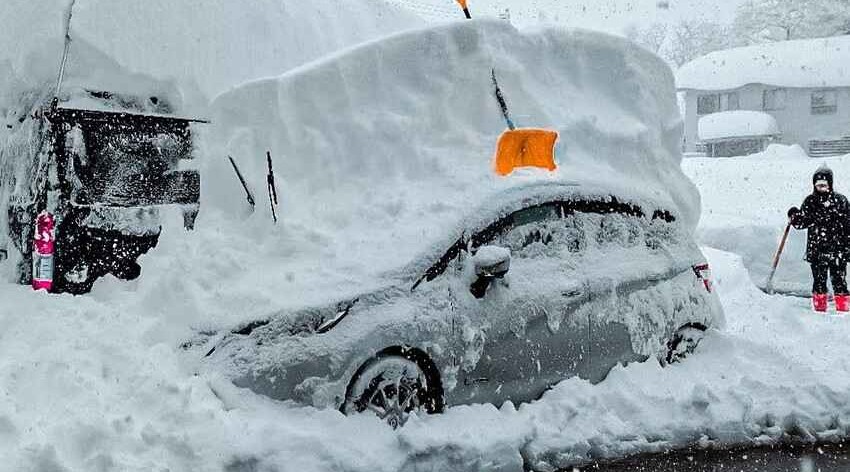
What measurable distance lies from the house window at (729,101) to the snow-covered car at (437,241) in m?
41.8

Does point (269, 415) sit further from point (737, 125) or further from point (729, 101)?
point (729, 101)

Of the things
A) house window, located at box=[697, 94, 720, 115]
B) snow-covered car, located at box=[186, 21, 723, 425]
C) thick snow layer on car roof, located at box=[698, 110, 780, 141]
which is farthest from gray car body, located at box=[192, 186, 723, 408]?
house window, located at box=[697, 94, 720, 115]

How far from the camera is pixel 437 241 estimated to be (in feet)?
16.6

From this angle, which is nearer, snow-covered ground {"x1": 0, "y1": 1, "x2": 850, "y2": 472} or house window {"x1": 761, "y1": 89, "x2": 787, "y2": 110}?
snow-covered ground {"x1": 0, "y1": 1, "x2": 850, "y2": 472}

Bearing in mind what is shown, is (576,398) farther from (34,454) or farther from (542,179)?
(34,454)

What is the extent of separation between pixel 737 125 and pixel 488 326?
42.3 meters

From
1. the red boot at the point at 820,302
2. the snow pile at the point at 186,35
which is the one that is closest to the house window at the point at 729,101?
the red boot at the point at 820,302

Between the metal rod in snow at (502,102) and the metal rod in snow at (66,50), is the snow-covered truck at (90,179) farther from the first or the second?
the metal rod in snow at (502,102)

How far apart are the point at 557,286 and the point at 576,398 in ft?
2.28

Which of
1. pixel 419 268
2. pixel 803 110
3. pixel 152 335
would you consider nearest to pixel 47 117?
pixel 152 335

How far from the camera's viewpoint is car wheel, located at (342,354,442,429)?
4578mm

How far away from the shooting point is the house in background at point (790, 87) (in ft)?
140

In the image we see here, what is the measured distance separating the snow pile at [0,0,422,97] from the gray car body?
245 centimetres

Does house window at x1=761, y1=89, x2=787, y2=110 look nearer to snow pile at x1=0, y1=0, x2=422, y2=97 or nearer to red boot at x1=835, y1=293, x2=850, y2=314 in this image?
red boot at x1=835, y1=293, x2=850, y2=314
